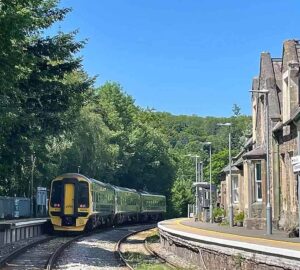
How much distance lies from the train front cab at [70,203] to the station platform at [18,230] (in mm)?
987

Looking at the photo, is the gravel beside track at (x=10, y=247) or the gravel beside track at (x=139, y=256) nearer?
the gravel beside track at (x=139, y=256)

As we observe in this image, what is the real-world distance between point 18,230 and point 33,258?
7.64 metres

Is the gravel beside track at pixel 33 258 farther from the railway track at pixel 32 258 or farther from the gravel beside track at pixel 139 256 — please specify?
the gravel beside track at pixel 139 256

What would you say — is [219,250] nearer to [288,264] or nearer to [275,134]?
[288,264]

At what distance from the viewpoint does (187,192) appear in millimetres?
92438

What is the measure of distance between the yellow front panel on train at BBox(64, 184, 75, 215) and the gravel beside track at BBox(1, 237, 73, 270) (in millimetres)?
7945

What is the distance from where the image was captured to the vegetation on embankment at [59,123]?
2176 cm

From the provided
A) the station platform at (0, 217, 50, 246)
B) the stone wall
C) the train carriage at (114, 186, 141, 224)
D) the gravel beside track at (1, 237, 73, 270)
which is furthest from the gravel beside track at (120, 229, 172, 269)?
the train carriage at (114, 186, 141, 224)

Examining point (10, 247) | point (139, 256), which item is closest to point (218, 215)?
point (10, 247)

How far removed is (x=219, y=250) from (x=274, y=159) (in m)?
12.8

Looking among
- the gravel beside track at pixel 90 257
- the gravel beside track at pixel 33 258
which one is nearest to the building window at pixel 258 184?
the gravel beside track at pixel 90 257

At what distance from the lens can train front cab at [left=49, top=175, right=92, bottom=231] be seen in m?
34.4

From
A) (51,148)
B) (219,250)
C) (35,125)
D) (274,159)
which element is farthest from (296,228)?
(51,148)

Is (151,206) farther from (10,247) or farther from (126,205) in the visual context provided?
(10,247)
